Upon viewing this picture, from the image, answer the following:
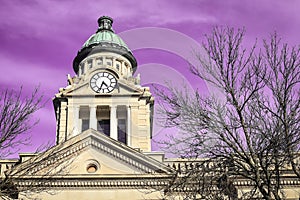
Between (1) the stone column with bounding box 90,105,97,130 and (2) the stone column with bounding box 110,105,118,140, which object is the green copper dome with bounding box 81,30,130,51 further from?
Answer: (2) the stone column with bounding box 110,105,118,140

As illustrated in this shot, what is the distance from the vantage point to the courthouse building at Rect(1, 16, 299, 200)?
27.5 meters

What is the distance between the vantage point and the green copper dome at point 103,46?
42.8 metres

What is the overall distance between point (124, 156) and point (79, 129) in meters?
10.0

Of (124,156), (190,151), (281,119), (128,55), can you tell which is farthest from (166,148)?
(128,55)

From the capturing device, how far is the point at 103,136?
2941cm

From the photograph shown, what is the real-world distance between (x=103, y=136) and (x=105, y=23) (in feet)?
64.4

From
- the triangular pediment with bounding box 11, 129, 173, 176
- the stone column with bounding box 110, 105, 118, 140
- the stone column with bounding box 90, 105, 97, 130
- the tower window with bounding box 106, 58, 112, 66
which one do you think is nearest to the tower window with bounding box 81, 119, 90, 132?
the stone column with bounding box 90, 105, 97, 130

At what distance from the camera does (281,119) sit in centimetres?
1631

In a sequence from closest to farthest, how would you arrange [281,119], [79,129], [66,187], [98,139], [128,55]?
[281,119], [66,187], [98,139], [79,129], [128,55]

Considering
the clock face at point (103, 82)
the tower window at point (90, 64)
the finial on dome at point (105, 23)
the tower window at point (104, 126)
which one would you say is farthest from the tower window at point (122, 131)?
the finial on dome at point (105, 23)

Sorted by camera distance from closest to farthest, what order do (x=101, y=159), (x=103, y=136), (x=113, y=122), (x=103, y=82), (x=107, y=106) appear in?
(x=101, y=159), (x=103, y=136), (x=113, y=122), (x=107, y=106), (x=103, y=82)

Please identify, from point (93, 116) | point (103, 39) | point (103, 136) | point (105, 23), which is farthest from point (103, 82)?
point (103, 136)

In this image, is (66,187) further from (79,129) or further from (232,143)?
(232,143)

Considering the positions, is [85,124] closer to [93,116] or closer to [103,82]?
[93,116]
